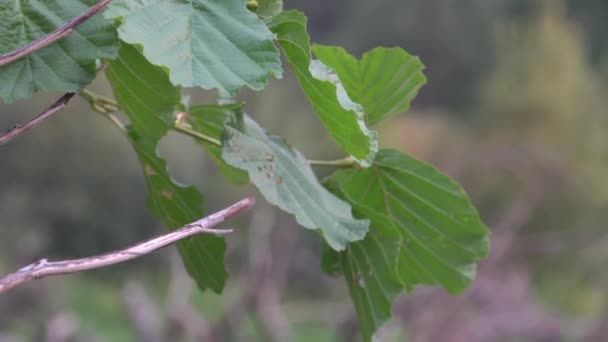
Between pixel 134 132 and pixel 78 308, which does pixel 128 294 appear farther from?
pixel 78 308

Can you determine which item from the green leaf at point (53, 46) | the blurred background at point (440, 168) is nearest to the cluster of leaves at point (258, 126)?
the green leaf at point (53, 46)

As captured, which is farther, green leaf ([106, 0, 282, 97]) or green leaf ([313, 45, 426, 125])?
green leaf ([313, 45, 426, 125])

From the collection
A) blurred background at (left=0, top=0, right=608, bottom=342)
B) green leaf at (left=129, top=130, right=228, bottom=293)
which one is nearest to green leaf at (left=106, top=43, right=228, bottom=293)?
green leaf at (left=129, top=130, right=228, bottom=293)

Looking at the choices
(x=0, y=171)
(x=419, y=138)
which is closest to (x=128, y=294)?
(x=0, y=171)

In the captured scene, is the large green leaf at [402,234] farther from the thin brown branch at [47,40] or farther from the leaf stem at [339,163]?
the thin brown branch at [47,40]

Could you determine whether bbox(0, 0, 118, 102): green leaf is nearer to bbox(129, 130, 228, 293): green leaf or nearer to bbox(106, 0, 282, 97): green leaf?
bbox(106, 0, 282, 97): green leaf
